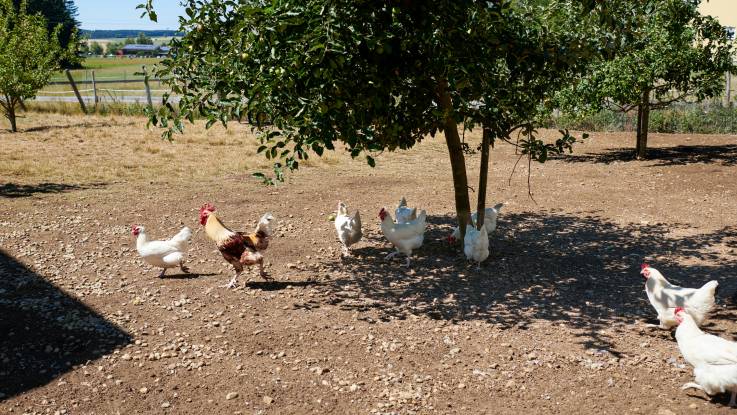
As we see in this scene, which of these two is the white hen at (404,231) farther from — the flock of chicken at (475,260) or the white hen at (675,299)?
the white hen at (675,299)

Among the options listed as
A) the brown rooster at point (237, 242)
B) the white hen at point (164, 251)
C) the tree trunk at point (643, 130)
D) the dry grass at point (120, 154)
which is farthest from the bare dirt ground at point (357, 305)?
the tree trunk at point (643, 130)

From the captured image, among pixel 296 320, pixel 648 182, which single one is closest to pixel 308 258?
pixel 296 320

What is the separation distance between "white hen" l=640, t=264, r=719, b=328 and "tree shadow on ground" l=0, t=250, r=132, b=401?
488cm

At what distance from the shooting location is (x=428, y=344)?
230 inches

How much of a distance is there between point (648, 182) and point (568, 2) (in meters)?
5.57

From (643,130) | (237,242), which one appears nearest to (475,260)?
(237,242)

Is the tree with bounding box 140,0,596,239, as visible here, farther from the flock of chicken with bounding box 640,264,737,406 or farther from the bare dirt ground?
the flock of chicken with bounding box 640,264,737,406

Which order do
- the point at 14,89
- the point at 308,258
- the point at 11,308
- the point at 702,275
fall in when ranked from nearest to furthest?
the point at 11,308, the point at 702,275, the point at 308,258, the point at 14,89

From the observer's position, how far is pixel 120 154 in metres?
16.6

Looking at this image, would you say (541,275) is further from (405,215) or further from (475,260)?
(405,215)

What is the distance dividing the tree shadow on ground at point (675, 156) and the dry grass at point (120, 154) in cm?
632

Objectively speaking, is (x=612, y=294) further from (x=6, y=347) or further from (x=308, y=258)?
(x=6, y=347)

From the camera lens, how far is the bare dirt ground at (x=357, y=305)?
5.04 meters

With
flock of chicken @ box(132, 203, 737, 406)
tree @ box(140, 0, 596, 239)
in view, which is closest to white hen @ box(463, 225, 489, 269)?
flock of chicken @ box(132, 203, 737, 406)
